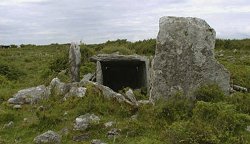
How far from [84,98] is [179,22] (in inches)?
133

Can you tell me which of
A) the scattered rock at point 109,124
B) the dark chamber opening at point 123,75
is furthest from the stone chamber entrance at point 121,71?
the scattered rock at point 109,124

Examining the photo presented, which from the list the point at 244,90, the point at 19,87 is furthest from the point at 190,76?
the point at 19,87

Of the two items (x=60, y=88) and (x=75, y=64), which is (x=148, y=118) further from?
(x=75, y=64)

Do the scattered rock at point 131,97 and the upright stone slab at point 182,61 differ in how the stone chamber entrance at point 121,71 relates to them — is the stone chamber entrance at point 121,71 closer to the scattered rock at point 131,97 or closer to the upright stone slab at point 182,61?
the scattered rock at point 131,97

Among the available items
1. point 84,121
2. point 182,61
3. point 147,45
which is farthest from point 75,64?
point 147,45

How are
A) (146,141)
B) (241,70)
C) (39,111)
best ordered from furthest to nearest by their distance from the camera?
(241,70) → (39,111) → (146,141)

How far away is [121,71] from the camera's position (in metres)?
19.4

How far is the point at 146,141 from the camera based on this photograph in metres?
11.3

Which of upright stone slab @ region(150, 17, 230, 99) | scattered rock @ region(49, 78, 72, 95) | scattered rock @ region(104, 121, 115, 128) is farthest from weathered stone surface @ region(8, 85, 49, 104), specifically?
upright stone slab @ region(150, 17, 230, 99)

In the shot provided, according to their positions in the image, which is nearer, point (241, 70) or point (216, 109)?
point (216, 109)

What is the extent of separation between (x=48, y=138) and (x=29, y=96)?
4.06 meters

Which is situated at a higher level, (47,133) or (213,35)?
(213,35)

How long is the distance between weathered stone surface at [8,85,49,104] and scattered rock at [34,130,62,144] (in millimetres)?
3459

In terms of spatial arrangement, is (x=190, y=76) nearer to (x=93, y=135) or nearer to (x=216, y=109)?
(x=216, y=109)
